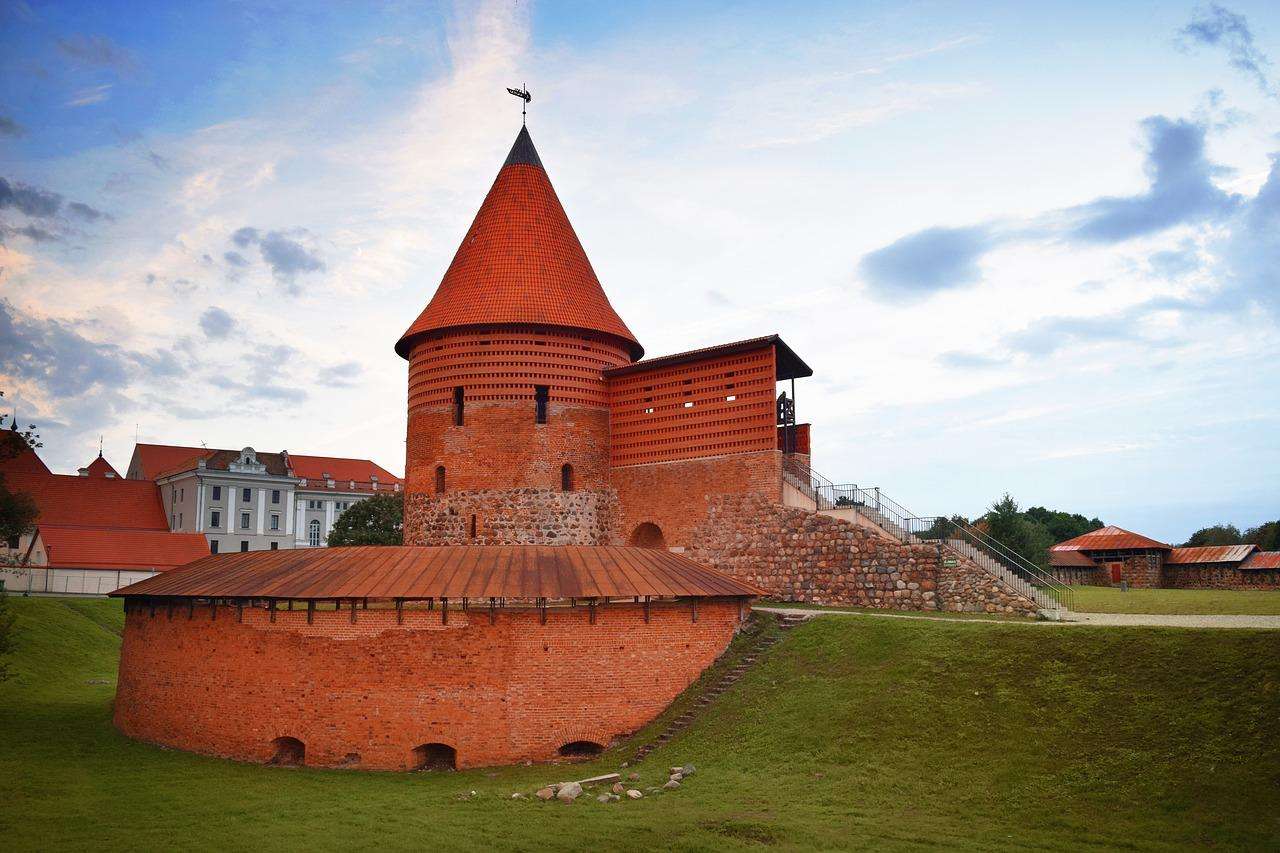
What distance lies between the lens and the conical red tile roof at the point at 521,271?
24.1 m

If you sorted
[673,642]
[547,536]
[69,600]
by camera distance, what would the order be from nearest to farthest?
[673,642]
[547,536]
[69,600]

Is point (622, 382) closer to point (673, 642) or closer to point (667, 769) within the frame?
point (673, 642)

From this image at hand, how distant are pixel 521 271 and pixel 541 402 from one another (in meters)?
3.67

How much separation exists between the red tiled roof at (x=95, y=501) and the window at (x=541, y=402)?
35576 mm

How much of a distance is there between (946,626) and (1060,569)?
27.6 m

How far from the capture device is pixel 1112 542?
130ft

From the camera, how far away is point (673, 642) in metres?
16.0

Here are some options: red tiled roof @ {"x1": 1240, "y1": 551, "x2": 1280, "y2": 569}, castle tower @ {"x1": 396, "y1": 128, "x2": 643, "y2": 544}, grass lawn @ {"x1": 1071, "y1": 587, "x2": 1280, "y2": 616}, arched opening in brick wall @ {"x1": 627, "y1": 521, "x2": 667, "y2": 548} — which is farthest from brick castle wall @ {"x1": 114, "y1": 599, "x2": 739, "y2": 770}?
red tiled roof @ {"x1": 1240, "y1": 551, "x2": 1280, "y2": 569}

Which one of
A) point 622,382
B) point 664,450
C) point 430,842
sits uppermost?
point 622,382

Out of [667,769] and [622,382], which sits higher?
[622,382]

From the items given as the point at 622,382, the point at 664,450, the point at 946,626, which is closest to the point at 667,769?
the point at 946,626

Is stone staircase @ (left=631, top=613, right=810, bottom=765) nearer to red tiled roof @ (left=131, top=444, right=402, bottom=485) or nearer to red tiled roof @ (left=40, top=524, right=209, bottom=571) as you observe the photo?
red tiled roof @ (left=40, top=524, right=209, bottom=571)

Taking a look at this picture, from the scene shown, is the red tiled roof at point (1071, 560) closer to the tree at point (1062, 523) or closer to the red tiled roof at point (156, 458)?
the tree at point (1062, 523)

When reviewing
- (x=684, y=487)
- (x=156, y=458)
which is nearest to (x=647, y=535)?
(x=684, y=487)
